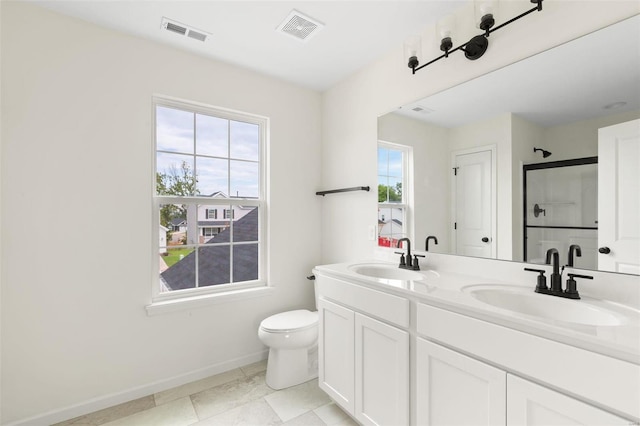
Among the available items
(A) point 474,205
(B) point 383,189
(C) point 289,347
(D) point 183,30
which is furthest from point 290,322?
(D) point 183,30

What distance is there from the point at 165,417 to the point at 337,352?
113cm

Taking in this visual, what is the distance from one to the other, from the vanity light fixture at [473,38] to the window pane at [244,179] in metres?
1.49

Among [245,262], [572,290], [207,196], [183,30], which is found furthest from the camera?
[245,262]

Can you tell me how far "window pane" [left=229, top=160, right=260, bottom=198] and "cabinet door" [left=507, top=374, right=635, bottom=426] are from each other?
215 centimetres

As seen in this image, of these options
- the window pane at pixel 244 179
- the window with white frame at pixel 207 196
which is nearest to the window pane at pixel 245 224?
the window with white frame at pixel 207 196

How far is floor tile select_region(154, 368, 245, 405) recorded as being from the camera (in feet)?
6.54

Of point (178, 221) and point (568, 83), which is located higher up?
point (568, 83)

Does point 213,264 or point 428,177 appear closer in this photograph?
point 428,177

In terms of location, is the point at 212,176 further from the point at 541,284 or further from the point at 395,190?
the point at 541,284

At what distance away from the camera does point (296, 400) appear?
76.9 inches

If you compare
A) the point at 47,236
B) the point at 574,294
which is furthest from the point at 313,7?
the point at 47,236

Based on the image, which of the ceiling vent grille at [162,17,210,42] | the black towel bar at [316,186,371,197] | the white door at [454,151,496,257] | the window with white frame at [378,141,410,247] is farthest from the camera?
the black towel bar at [316,186,371,197]

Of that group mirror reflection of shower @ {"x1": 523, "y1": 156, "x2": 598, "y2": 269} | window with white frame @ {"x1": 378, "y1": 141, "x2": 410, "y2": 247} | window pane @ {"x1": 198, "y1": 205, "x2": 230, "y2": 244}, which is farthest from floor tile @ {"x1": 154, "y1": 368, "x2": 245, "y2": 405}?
mirror reflection of shower @ {"x1": 523, "y1": 156, "x2": 598, "y2": 269}

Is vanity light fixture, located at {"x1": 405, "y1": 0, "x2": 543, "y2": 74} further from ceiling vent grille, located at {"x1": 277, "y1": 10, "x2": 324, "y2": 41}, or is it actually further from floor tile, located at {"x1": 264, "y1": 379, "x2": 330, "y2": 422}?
floor tile, located at {"x1": 264, "y1": 379, "x2": 330, "y2": 422}
